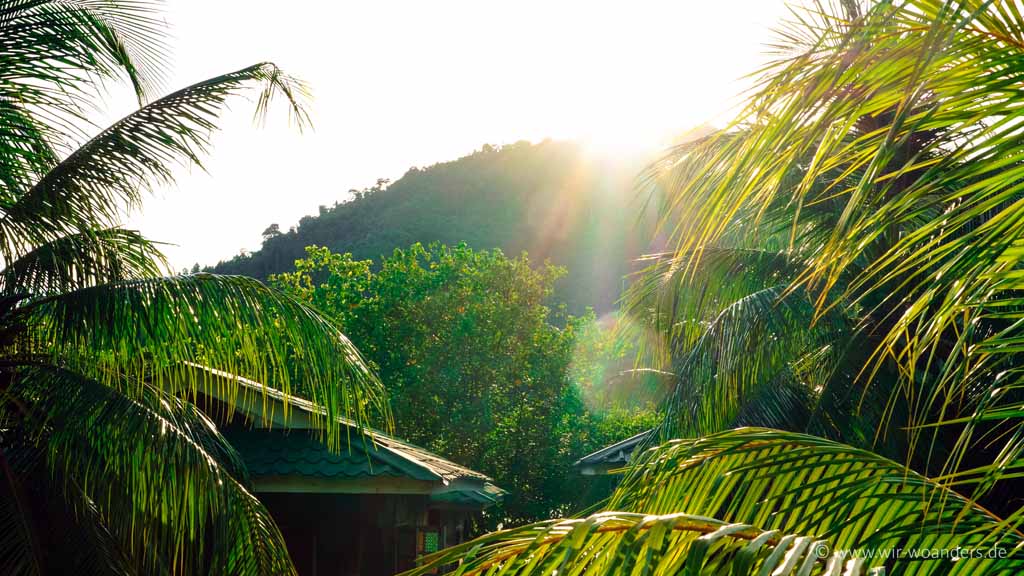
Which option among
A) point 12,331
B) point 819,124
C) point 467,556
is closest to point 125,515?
point 12,331

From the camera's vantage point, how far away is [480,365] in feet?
75.5

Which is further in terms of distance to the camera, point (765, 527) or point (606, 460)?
point (606, 460)

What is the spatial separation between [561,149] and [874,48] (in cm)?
6155

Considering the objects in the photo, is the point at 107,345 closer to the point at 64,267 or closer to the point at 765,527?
the point at 64,267

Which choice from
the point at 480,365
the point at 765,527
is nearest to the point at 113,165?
the point at 765,527

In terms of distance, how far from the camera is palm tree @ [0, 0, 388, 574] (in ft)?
17.4

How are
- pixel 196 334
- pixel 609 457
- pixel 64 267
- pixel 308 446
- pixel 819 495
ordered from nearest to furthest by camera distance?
pixel 819 495, pixel 196 334, pixel 64 267, pixel 308 446, pixel 609 457

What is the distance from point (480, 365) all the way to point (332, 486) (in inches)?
578

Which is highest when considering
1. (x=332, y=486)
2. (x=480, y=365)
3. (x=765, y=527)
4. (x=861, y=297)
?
(x=861, y=297)

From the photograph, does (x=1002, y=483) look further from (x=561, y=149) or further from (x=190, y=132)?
(x=561, y=149)

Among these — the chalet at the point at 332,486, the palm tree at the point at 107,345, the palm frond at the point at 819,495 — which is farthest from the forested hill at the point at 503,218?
the palm frond at the point at 819,495

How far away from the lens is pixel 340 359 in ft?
19.4

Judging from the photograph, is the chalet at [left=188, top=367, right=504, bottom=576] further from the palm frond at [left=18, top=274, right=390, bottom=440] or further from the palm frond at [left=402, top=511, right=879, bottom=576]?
the palm frond at [left=402, top=511, right=879, bottom=576]

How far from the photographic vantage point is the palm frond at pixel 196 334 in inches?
211
